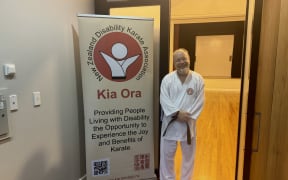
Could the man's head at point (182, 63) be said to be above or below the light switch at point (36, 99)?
above

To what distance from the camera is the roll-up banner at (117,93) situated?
209 centimetres

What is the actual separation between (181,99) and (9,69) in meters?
1.47

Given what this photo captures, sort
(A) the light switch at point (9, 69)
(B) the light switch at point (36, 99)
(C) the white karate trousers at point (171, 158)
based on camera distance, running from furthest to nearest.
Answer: (C) the white karate trousers at point (171, 158) → (B) the light switch at point (36, 99) → (A) the light switch at point (9, 69)

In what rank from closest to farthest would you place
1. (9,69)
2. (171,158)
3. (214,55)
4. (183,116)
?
(9,69)
(183,116)
(171,158)
(214,55)

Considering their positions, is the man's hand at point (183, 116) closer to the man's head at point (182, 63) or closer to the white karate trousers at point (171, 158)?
the white karate trousers at point (171, 158)

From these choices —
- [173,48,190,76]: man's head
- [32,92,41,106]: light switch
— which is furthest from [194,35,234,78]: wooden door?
[32,92,41,106]: light switch

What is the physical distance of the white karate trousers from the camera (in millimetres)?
2250

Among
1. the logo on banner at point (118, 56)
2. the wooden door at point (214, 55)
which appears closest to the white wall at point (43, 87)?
the logo on banner at point (118, 56)

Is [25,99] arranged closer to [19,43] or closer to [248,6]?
[19,43]

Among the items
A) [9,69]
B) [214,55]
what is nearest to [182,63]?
[9,69]

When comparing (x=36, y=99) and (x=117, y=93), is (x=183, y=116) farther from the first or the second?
(x=36, y=99)

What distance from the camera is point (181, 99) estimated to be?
2.17 metres

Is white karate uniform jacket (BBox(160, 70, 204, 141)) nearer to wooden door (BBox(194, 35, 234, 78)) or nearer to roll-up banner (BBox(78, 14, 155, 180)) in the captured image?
roll-up banner (BBox(78, 14, 155, 180))

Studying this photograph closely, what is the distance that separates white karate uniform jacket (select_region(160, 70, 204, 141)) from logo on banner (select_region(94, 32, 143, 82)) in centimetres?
38
